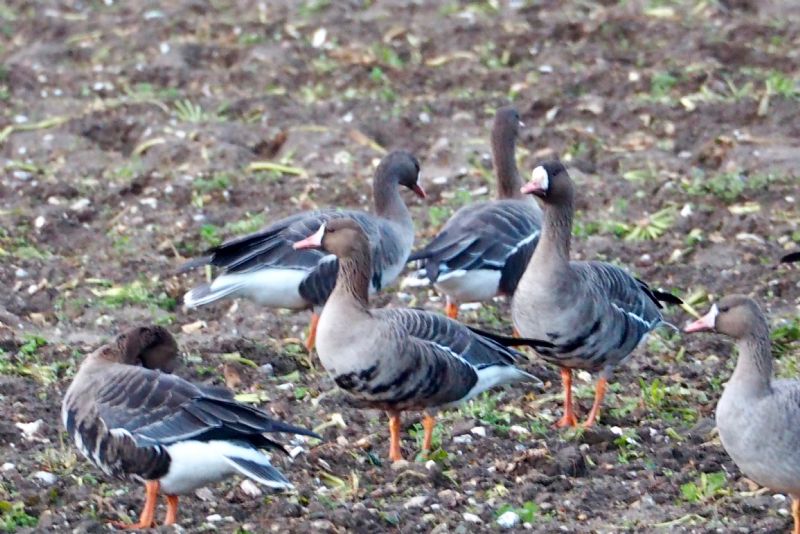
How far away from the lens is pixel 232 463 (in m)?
7.16

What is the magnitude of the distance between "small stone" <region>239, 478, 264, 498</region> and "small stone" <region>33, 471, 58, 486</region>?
944 mm

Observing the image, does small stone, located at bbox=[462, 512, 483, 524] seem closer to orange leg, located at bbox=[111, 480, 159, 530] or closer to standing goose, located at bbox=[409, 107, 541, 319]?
orange leg, located at bbox=[111, 480, 159, 530]

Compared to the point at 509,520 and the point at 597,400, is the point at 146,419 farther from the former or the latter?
the point at 597,400

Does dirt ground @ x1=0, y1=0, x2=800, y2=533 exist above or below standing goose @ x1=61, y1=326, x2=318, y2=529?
below

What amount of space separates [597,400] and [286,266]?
238cm

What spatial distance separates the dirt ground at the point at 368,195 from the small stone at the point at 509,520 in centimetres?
6

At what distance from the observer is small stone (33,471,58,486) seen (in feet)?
25.7

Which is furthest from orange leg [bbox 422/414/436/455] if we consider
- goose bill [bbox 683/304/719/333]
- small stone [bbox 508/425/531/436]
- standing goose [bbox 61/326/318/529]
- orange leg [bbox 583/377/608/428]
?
goose bill [bbox 683/304/719/333]

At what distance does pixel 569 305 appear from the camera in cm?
871

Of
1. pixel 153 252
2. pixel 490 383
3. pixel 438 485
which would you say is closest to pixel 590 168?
pixel 153 252

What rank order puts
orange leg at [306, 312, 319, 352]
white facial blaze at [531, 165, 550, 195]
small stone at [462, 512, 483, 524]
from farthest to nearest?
orange leg at [306, 312, 319, 352] → white facial blaze at [531, 165, 550, 195] → small stone at [462, 512, 483, 524]

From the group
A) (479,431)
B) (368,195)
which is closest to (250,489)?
(479,431)

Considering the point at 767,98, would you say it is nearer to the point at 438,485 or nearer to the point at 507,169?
the point at 507,169

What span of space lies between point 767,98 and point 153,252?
231 inches
